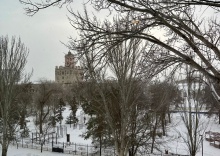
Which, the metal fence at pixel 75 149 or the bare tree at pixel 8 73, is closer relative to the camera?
the bare tree at pixel 8 73

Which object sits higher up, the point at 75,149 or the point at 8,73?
the point at 8,73

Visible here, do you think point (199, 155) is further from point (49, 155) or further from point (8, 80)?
point (8, 80)

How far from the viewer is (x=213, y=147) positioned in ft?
97.2

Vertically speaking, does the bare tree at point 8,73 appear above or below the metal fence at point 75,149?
above

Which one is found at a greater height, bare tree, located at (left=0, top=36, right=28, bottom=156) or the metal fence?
bare tree, located at (left=0, top=36, right=28, bottom=156)

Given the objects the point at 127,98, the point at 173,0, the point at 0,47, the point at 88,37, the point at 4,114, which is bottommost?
the point at 4,114

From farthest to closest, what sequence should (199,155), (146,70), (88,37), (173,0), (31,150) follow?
1. (31,150)
2. (199,155)
3. (146,70)
4. (88,37)
5. (173,0)

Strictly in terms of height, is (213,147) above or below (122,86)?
below

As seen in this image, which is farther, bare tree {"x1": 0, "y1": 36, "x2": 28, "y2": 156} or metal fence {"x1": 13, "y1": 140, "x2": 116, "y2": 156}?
metal fence {"x1": 13, "y1": 140, "x2": 116, "y2": 156}

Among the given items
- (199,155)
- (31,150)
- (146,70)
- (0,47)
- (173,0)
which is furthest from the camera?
(31,150)

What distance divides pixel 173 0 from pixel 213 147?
1119 inches

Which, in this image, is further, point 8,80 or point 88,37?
point 8,80

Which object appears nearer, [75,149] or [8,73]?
[8,73]

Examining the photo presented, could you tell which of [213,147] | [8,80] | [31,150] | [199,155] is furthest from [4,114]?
[213,147]
